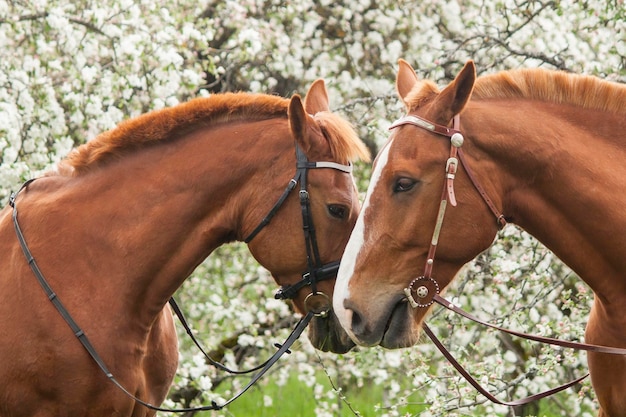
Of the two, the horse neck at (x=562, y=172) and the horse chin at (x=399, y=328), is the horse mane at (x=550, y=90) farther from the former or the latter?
the horse chin at (x=399, y=328)

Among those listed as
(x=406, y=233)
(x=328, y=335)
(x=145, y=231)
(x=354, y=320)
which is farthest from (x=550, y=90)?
(x=145, y=231)

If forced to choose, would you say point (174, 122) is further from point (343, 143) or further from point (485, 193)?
point (485, 193)

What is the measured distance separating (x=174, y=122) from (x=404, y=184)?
1136 millimetres

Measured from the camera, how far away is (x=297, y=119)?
3.80 m

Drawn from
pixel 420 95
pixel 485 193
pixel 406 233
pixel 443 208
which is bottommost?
pixel 406 233

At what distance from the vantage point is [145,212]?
3916 millimetres

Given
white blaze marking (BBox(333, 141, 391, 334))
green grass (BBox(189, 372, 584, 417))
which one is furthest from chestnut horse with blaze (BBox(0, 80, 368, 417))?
green grass (BBox(189, 372, 584, 417))

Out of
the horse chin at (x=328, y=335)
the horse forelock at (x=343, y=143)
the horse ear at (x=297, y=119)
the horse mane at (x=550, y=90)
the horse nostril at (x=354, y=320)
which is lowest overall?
the horse nostril at (x=354, y=320)

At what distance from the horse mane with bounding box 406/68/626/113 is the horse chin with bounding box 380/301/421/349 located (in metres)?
0.73

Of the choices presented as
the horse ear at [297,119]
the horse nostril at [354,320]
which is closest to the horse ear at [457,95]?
the horse ear at [297,119]

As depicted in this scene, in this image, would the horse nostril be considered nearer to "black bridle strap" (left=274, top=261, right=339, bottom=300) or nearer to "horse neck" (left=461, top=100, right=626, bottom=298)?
"black bridle strap" (left=274, top=261, right=339, bottom=300)

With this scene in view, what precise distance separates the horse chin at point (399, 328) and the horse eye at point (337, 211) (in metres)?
0.58

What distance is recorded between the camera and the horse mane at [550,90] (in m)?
3.44

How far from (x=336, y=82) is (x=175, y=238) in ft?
13.2
